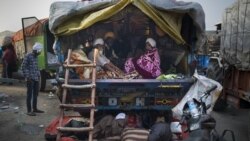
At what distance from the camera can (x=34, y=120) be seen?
8906 millimetres

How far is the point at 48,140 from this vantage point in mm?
6930

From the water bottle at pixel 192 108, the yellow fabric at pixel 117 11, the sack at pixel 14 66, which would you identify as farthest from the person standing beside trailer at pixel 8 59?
the water bottle at pixel 192 108

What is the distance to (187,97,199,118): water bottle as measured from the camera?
5666 mm

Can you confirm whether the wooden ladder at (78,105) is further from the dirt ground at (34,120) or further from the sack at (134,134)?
the dirt ground at (34,120)

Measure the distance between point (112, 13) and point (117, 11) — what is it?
0.09 metres

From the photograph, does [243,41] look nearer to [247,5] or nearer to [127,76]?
[247,5]

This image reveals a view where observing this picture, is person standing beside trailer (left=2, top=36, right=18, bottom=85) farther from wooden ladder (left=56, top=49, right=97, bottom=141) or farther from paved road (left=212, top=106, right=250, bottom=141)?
wooden ladder (left=56, top=49, right=97, bottom=141)

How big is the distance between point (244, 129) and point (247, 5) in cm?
258

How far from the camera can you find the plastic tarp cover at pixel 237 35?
7.60 metres

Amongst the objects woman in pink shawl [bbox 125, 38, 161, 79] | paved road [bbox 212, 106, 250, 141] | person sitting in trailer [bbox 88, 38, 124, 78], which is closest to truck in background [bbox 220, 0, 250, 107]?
paved road [bbox 212, 106, 250, 141]

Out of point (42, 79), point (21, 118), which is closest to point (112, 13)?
point (21, 118)

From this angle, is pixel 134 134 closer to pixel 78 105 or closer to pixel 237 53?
pixel 78 105

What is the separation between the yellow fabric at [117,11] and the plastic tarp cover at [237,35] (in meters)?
1.47

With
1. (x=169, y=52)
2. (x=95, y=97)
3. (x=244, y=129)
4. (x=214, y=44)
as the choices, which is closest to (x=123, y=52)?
(x=169, y=52)
